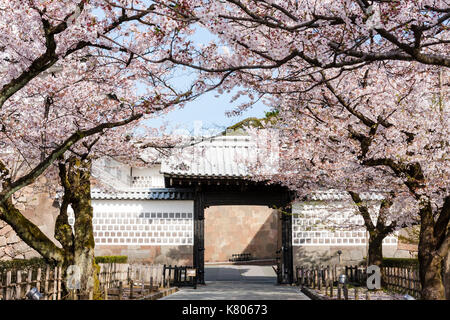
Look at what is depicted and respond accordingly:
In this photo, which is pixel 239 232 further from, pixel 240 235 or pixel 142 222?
pixel 142 222

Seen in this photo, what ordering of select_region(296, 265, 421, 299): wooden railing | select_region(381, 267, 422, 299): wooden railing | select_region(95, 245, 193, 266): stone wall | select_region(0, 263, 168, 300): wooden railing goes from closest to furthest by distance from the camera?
select_region(0, 263, 168, 300): wooden railing < select_region(381, 267, 422, 299): wooden railing < select_region(296, 265, 421, 299): wooden railing < select_region(95, 245, 193, 266): stone wall

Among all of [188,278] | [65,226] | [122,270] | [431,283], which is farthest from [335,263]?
[65,226]

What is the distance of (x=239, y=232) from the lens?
35.4 metres

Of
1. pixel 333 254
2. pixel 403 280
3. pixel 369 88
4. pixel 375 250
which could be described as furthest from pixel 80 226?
pixel 333 254

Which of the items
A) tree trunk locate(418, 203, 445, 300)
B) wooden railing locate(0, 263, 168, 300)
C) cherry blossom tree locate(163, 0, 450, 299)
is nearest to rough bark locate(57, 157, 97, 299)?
wooden railing locate(0, 263, 168, 300)

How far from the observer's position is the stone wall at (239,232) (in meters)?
35.2

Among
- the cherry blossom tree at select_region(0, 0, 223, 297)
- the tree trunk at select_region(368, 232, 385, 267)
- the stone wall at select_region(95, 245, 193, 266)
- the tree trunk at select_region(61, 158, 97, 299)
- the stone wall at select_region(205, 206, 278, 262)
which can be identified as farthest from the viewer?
the stone wall at select_region(205, 206, 278, 262)

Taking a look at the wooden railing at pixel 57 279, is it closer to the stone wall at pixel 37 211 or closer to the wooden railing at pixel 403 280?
the stone wall at pixel 37 211

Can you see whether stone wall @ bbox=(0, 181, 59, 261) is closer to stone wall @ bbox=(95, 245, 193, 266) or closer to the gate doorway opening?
stone wall @ bbox=(95, 245, 193, 266)

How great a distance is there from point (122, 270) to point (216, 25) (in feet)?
34.4

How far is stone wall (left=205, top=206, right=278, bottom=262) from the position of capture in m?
35.2

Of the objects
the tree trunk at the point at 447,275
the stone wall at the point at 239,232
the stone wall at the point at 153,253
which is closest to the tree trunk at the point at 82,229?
the tree trunk at the point at 447,275

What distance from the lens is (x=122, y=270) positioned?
15195 mm

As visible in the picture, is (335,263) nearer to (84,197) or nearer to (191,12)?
(84,197)
